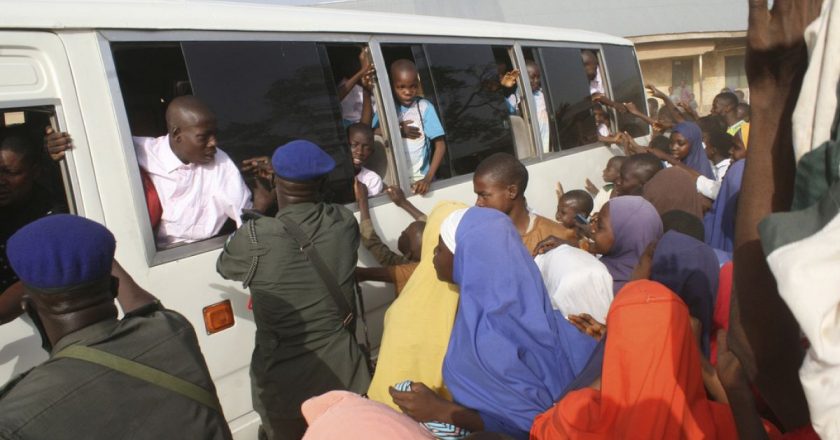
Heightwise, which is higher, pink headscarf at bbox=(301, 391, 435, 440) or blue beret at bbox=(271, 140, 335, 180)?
blue beret at bbox=(271, 140, 335, 180)

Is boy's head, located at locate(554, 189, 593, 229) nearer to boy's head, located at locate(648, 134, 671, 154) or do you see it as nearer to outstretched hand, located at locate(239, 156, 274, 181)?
outstretched hand, located at locate(239, 156, 274, 181)

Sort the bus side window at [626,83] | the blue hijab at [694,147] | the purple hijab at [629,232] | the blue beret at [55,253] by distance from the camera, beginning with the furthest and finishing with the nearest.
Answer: the bus side window at [626,83], the blue hijab at [694,147], the purple hijab at [629,232], the blue beret at [55,253]

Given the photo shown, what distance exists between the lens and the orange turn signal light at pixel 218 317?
2.66 m

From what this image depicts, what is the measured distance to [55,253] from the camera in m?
1.41

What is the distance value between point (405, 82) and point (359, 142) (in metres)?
0.61

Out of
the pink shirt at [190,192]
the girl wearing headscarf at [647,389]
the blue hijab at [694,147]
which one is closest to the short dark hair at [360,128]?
the pink shirt at [190,192]

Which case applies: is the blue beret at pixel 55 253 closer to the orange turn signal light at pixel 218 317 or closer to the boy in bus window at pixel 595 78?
the orange turn signal light at pixel 218 317

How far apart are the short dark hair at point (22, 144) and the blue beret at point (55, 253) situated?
126 centimetres

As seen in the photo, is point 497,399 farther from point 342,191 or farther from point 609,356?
point 342,191

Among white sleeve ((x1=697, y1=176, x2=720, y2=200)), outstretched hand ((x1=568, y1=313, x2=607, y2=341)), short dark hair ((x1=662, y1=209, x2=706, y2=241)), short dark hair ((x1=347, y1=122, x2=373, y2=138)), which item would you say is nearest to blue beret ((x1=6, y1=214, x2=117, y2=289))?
outstretched hand ((x1=568, y1=313, x2=607, y2=341))

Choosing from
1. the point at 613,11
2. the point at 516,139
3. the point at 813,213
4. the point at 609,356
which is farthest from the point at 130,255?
the point at 613,11

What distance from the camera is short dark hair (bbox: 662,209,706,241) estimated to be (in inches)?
143

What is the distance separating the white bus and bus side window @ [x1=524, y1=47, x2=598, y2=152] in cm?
93

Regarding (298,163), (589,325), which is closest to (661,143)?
(589,325)
